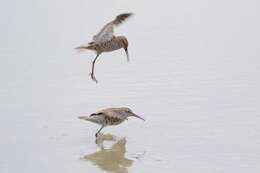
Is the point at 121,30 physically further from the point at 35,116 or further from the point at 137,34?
the point at 35,116

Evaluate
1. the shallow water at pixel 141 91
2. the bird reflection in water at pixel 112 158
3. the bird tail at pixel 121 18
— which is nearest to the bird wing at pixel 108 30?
the bird tail at pixel 121 18

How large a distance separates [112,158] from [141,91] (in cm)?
276

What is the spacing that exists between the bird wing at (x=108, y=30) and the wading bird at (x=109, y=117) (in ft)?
3.33

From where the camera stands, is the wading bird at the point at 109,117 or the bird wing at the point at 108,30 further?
the wading bird at the point at 109,117

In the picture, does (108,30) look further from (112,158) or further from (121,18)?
(112,158)

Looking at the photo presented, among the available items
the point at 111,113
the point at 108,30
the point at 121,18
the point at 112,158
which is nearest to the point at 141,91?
the point at 111,113

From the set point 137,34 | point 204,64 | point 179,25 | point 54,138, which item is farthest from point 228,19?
point 54,138

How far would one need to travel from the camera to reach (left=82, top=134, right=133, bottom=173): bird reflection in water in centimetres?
808

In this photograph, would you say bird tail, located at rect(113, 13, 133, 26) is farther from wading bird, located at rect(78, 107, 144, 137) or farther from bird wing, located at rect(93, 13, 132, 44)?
wading bird, located at rect(78, 107, 144, 137)

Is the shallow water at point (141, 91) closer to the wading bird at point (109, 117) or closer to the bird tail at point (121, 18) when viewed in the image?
the wading bird at point (109, 117)

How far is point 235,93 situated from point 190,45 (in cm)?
358

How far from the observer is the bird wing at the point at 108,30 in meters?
8.70

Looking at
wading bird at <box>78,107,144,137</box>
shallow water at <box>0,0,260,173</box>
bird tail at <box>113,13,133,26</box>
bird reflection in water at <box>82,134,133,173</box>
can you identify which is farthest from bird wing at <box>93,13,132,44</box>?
bird reflection in water at <box>82,134,133,173</box>

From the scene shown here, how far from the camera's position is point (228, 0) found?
18.6 meters
